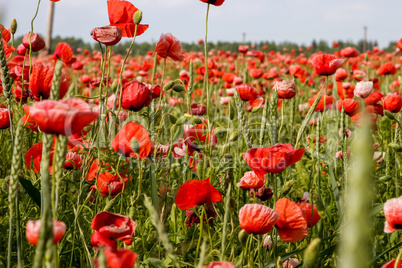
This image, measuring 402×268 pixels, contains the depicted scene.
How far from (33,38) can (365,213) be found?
68.2 inches

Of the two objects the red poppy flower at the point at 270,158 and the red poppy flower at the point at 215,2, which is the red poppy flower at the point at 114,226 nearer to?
the red poppy flower at the point at 270,158

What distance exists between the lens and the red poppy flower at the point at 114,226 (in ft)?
2.52

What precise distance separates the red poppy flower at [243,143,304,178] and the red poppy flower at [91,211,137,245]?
32 centimetres

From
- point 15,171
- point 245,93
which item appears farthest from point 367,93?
point 15,171

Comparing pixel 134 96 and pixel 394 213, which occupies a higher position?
pixel 134 96

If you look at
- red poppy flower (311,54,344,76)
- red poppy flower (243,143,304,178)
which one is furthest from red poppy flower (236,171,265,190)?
red poppy flower (311,54,344,76)

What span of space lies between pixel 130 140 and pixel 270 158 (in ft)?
1.44

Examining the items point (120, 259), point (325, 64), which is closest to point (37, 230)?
point (120, 259)

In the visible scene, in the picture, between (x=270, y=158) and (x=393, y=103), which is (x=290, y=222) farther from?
(x=393, y=103)

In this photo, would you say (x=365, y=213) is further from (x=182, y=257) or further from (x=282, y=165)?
(x=182, y=257)

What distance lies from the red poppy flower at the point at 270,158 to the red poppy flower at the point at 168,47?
0.66m

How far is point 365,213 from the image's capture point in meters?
0.19

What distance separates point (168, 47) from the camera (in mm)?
1518

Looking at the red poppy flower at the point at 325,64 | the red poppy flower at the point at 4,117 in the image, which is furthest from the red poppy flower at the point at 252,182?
the red poppy flower at the point at 4,117
